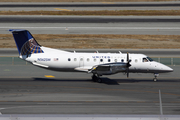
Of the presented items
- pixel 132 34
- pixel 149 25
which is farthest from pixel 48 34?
pixel 149 25

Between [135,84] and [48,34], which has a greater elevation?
[48,34]

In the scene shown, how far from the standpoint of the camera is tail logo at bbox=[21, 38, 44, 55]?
28.4 metres

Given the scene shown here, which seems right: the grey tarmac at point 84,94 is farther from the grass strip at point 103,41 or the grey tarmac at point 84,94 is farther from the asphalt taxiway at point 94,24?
the asphalt taxiway at point 94,24

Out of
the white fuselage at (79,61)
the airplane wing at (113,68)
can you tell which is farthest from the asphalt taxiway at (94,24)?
the airplane wing at (113,68)

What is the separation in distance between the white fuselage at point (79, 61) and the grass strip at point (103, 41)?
2156cm

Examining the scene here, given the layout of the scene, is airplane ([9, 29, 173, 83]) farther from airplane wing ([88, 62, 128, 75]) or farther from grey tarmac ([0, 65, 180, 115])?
grey tarmac ([0, 65, 180, 115])

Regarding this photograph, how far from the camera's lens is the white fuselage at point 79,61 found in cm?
2812

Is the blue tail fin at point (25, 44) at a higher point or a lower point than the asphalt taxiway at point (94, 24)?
lower

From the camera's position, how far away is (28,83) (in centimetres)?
2688

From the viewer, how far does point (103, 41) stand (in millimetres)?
52969

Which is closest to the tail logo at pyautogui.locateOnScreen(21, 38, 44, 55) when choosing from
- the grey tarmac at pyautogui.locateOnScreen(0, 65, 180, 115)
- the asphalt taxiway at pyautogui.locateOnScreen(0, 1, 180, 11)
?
the grey tarmac at pyautogui.locateOnScreen(0, 65, 180, 115)

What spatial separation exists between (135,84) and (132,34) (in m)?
29.2

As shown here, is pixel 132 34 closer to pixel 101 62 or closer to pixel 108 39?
pixel 108 39

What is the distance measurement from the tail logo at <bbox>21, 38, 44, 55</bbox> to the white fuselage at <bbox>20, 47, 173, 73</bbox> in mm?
457
